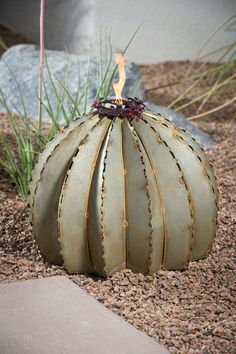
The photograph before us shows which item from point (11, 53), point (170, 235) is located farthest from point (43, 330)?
point (11, 53)

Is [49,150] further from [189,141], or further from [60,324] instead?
[60,324]

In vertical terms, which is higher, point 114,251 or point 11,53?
point 11,53

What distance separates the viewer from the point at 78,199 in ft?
7.04

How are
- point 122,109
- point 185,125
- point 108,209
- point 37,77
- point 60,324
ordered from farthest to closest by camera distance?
point 37,77 < point 185,125 < point 122,109 < point 108,209 < point 60,324

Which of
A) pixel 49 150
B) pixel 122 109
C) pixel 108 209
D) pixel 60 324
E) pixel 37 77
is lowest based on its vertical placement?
pixel 60 324

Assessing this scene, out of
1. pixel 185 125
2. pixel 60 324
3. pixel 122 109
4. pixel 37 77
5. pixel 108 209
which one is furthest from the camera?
pixel 37 77

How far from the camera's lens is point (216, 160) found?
345 cm

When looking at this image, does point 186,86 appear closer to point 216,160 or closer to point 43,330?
point 216,160

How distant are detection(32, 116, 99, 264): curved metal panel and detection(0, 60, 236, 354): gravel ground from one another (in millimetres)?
118

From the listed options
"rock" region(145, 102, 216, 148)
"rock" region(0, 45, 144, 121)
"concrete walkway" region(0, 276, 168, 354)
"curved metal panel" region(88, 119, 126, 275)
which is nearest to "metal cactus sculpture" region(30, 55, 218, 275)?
"curved metal panel" region(88, 119, 126, 275)

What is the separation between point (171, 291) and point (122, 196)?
30 centimetres

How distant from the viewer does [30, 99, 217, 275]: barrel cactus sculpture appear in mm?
2131

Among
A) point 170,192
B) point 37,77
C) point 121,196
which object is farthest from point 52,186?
point 37,77

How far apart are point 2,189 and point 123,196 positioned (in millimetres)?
991
